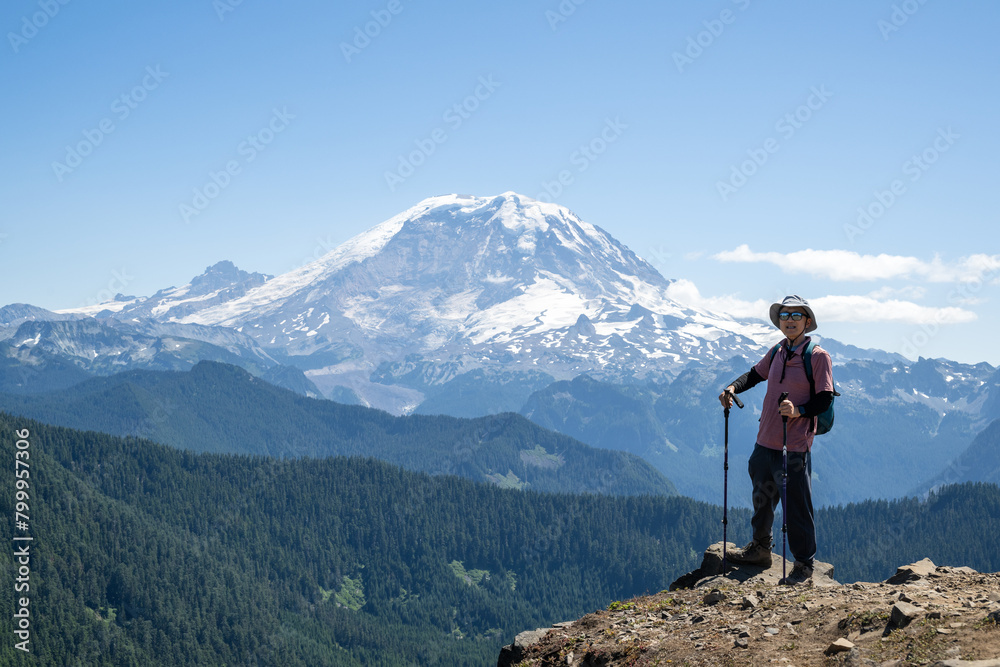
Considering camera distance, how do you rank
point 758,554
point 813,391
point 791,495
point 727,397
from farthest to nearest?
point 758,554 → point 727,397 → point 791,495 → point 813,391

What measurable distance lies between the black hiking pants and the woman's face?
301 centimetres

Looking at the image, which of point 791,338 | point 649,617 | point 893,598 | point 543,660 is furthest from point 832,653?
point 791,338

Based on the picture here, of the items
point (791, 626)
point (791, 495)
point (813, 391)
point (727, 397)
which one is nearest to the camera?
point (791, 626)

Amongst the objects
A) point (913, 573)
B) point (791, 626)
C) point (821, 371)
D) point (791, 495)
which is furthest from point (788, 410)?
point (913, 573)

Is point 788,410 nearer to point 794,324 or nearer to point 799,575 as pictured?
point 794,324

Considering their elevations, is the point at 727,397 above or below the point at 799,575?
above

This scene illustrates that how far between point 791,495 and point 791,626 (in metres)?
4.68

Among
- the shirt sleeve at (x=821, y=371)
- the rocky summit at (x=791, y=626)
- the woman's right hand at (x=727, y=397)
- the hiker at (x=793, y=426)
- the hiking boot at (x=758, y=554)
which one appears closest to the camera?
the rocky summit at (x=791, y=626)

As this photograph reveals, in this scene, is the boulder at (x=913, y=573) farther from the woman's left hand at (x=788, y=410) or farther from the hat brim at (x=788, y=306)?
the hat brim at (x=788, y=306)

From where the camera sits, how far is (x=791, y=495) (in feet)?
69.8

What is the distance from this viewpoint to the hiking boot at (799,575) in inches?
848

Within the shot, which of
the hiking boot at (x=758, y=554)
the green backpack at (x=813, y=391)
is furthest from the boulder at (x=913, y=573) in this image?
the green backpack at (x=813, y=391)

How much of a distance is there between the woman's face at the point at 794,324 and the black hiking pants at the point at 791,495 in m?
3.01

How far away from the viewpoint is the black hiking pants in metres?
21.1
